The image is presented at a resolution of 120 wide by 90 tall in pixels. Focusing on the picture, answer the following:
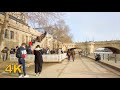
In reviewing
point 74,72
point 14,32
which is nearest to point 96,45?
point 14,32

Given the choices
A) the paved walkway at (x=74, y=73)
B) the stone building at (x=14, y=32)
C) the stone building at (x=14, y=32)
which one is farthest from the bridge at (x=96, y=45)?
the paved walkway at (x=74, y=73)

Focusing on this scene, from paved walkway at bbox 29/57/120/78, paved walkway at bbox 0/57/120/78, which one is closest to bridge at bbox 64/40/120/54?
paved walkway at bbox 0/57/120/78

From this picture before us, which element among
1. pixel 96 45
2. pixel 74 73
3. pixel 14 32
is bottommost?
pixel 74 73

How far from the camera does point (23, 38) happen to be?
140 ft

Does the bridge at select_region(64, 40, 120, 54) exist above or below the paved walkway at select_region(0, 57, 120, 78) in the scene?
Result: above

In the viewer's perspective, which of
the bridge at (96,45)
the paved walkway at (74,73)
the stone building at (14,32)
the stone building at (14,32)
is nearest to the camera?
the paved walkway at (74,73)

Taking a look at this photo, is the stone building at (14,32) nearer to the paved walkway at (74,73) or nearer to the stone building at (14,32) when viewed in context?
the stone building at (14,32)

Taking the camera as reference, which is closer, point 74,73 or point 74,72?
point 74,73

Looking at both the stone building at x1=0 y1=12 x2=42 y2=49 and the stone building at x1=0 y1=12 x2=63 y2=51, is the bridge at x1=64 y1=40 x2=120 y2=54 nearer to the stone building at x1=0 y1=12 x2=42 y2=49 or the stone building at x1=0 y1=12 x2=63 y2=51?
the stone building at x1=0 y1=12 x2=63 y2=51

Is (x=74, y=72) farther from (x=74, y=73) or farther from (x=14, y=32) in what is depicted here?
(x=14, y=32)
